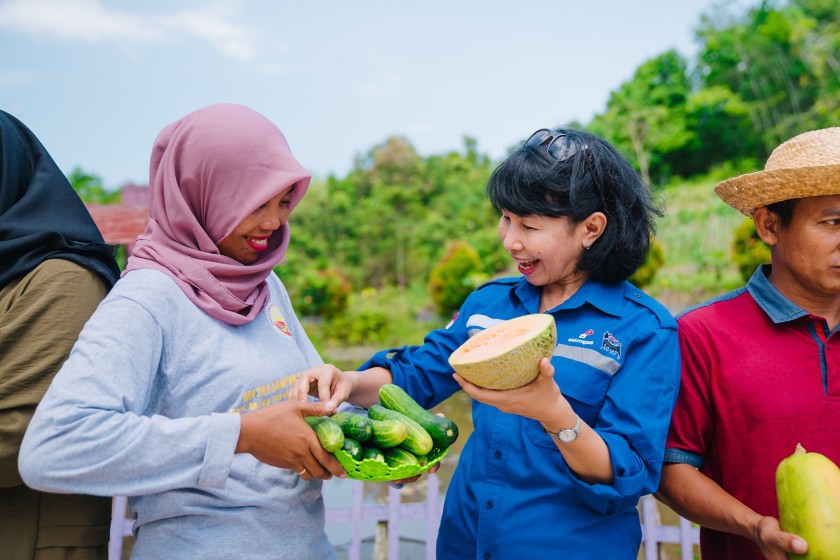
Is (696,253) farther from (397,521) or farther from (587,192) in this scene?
(587,192)

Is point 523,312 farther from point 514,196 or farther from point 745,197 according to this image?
point 745,197

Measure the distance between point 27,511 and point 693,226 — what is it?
1810 centimetres

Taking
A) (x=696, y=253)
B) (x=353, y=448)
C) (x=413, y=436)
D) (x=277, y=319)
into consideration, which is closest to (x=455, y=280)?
(x=696, y=253)

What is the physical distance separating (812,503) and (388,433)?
1065 mm

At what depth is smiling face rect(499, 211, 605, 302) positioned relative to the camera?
6.41 ft

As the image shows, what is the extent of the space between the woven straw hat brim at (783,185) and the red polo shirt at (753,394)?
0.85ft

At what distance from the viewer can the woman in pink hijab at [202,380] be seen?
1479 millimetres

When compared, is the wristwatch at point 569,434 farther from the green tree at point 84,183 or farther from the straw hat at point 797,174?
the green tree at point 84,183

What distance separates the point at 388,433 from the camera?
68.6 inches

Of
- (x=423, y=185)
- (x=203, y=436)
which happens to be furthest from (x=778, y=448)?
(x=423, y=185)

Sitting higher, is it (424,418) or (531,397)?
(531,397)

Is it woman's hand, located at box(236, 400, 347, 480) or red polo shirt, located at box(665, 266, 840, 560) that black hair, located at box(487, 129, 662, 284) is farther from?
woman's hand, located at box(236, 400, 347, 480)

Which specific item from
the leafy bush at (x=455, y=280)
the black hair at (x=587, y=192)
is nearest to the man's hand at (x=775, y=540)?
the black hair at (x=587, y=192)

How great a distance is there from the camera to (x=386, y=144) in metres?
24.6
